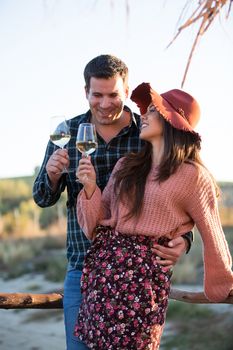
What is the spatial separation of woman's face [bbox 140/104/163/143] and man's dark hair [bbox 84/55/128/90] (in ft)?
1.15

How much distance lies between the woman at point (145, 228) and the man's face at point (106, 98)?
0.79ft

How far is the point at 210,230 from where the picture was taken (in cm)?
285

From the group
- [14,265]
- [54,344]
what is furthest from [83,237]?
[14,265]

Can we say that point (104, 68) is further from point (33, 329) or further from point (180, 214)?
point (33, 329)

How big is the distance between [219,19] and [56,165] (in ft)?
2.92

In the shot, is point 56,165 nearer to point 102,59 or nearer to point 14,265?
point 102,59

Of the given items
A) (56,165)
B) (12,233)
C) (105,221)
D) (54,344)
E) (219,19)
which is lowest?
(12,233)

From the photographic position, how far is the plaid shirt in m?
3.20

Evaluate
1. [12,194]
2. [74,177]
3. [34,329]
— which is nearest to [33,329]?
[34,329]

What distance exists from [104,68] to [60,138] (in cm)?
39

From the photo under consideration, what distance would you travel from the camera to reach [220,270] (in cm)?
290

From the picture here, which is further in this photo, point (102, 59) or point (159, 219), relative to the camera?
point (102, 59)

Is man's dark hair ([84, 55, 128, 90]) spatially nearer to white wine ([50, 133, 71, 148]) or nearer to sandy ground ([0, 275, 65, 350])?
white wine ([50, 133, 71, 148])

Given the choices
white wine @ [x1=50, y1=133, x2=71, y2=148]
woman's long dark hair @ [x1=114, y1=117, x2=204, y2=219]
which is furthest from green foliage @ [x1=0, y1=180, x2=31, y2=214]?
woman's long dark hair @ [x1=114, y1=117, x2=204, y2=219]
